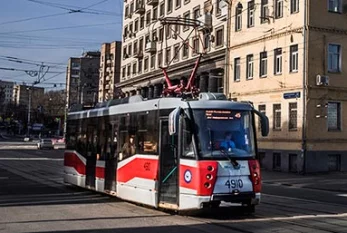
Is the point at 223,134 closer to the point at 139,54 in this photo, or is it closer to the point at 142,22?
the point at 139,54

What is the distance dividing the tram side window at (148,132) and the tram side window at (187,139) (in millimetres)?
1174

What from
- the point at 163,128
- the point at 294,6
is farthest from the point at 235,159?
the point at 294,6

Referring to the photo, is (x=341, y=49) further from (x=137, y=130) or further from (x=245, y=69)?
(x=137, y=130)

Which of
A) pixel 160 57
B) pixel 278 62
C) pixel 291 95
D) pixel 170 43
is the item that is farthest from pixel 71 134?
pixel 160 57

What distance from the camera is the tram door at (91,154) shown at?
1748cm

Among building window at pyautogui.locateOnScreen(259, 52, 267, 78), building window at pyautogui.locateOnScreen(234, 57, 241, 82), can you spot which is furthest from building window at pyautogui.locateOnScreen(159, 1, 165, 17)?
building window at pyautogui.locateOnScreen(259, 52, 267, 78)

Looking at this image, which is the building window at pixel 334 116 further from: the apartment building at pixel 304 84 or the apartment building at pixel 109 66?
the apartment building at pixel 109 66

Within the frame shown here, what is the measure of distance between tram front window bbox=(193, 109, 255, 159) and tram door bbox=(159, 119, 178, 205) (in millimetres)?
787

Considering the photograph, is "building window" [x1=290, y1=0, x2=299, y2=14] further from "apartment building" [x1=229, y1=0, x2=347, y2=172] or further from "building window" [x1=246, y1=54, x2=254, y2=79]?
"building window" [x1=246, y1=54, x2=254, y2=79]

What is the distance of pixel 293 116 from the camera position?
35.7 m

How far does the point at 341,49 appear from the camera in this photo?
119 feet

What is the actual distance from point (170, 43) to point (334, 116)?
25.8 metres

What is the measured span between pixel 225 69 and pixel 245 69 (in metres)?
3.13

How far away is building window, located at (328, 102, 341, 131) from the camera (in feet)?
117
